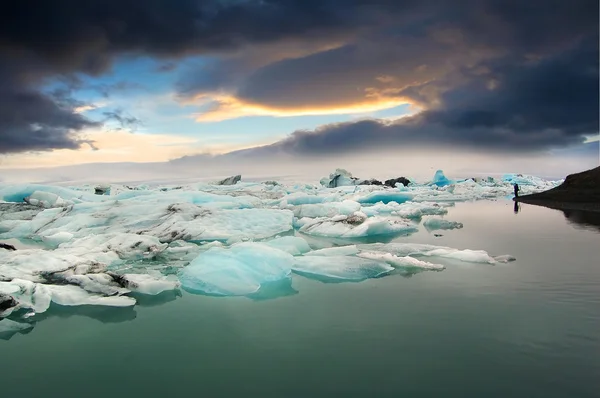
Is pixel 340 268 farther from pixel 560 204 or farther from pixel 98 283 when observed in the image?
pixel 560 204

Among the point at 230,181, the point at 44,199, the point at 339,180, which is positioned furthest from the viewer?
the point at 339,180

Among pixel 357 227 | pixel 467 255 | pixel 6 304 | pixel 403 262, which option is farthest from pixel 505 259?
pixel 6 304

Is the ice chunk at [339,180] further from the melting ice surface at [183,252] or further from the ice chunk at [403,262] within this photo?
the ice chunk at [403,262]

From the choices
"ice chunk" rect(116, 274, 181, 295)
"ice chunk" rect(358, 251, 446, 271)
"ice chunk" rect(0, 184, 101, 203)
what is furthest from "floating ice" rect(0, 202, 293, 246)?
"ice chunk" rect(0, 184, 101, 203)

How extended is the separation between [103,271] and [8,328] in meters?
1.86

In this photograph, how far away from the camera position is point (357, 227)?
35.1 ft

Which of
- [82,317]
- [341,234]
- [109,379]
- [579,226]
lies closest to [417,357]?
[109,379]

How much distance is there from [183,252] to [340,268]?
3.84 meters

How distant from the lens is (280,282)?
19.3 feet

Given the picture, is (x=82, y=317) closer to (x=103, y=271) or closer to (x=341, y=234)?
(x=103, y=271)

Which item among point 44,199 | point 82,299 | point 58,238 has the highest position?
point 44,199

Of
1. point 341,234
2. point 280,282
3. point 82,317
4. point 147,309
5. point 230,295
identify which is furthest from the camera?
point 341,234

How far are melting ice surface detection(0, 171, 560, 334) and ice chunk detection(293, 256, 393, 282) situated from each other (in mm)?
17

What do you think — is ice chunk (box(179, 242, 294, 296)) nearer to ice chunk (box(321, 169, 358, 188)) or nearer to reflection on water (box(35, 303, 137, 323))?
reflection on water (box(35, 303, 137, 323))
